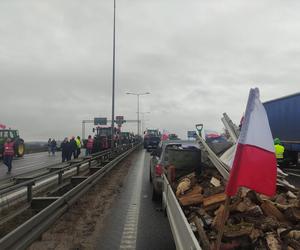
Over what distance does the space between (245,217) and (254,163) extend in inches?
76.8

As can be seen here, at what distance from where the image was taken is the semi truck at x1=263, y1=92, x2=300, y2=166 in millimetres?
24812

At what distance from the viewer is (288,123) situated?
25672 millimetres

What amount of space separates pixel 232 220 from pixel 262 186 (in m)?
1.89

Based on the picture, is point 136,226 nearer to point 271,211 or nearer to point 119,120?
point 271,211

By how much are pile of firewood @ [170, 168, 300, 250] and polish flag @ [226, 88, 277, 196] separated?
3.00ft

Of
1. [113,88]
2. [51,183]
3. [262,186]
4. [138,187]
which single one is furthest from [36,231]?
[113,88]

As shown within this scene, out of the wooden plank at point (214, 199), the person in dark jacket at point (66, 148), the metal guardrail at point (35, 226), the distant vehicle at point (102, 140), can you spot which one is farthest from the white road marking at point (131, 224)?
the distant vehicle at point (102, 140)

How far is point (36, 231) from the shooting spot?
6789 millimetres

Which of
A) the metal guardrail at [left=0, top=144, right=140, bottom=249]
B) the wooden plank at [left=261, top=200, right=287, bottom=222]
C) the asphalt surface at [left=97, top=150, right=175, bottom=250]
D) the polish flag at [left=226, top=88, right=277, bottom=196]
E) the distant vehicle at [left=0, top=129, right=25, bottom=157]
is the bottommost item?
the asphalt surface at [left=97, top=150, right=175, bottom=250]

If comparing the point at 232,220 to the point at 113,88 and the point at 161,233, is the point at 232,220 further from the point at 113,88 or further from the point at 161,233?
the point at 113,88

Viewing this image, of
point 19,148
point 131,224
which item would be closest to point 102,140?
point 19,148

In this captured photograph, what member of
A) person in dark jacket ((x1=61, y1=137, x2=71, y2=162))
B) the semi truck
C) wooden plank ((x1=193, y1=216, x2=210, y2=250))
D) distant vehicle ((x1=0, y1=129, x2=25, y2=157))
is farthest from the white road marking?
distant vehicle ((x1=0, y1=129, x2=25, y2=157))

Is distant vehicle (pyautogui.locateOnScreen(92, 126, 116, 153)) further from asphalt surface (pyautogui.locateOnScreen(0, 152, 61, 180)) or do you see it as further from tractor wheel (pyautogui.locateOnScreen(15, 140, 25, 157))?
tractor wheel (pyautogui.locateOnScreen(15, 140, 25, 157))

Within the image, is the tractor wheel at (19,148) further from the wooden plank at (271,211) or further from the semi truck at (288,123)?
the wooden plank at (271,211)
